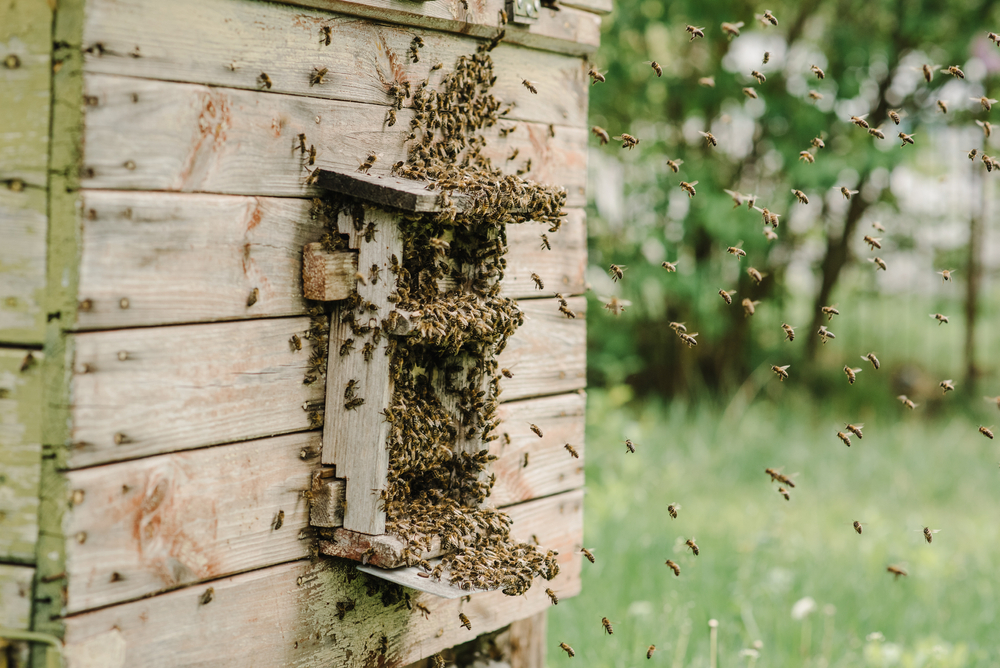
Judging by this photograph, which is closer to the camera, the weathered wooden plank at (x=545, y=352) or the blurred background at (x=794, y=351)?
the weathered wooden plank at (x=545, y=352)

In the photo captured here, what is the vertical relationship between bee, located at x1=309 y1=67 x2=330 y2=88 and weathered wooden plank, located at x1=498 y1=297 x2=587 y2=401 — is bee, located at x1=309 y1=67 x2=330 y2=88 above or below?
above

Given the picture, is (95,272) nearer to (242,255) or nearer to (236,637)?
(242,255)

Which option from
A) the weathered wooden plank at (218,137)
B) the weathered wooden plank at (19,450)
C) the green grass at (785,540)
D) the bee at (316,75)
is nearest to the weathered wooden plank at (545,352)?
the weathered wooden plank at (218,137)

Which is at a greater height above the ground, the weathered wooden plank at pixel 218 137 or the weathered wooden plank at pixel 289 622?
the weathered wooden plank at pixel 218 137

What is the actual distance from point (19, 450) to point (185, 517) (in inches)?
16.4

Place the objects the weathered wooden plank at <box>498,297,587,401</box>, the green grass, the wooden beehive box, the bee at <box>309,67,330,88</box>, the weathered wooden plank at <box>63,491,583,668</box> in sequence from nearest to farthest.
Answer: the wooden beehive box
the weathered wooden plank at <box>63,491,583,668</box>
the bee at <box>309,67,330,88</box>
the weathered wooden plank at <box>498,297,587,401</box>
the green grass

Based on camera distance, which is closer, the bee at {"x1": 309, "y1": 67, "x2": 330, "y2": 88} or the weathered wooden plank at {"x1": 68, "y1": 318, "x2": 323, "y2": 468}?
the weathered wooden plank at {"x1": 68, "y1": 318, "x2": 323, "y2": 468}

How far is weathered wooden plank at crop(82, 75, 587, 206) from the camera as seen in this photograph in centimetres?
202

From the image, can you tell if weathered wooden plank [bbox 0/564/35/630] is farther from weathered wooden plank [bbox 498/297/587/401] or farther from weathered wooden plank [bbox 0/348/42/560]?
weathered wooden plank [bbox 498/297/587/401]

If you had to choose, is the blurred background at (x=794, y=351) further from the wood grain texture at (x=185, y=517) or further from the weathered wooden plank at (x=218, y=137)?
the weathered wooden plank at (x=218, y=137)

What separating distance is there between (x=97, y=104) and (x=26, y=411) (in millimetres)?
718

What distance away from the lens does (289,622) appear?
255 centimetres

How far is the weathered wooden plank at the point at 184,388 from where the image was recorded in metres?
2.02

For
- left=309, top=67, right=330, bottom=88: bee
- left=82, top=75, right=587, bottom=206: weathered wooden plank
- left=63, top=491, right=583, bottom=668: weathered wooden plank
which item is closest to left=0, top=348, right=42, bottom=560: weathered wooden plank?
left=63, top=491, right=583, bottom=668: weathered wooden plank
